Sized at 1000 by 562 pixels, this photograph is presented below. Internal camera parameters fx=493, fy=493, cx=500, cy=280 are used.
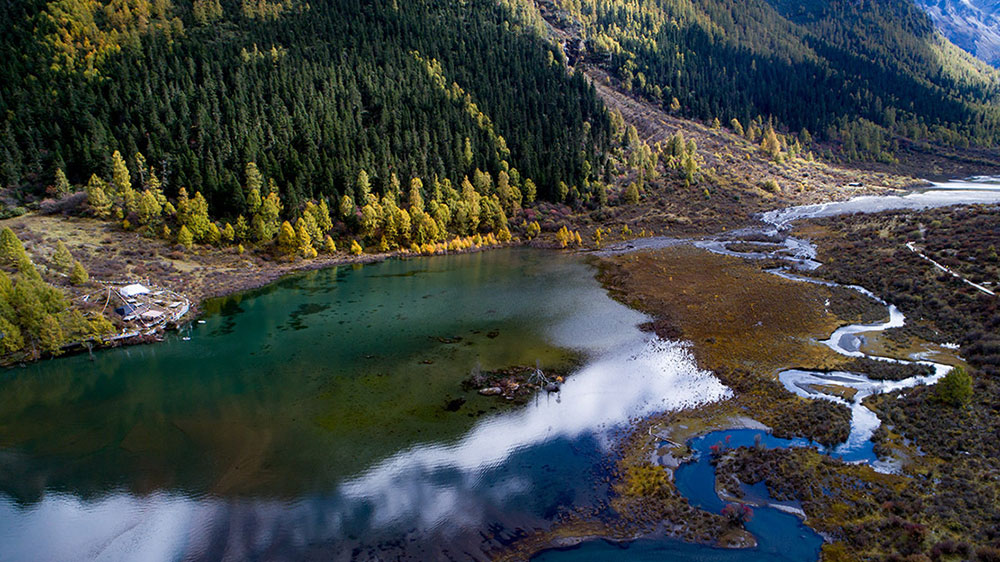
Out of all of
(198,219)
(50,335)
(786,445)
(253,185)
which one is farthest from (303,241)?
(786,445)

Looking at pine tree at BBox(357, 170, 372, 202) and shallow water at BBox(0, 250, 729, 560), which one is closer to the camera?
shallow water at BBox(0, 250, 729, 560)

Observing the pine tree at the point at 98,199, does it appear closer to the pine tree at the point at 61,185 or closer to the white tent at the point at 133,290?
the pine tree at the point at 61,185

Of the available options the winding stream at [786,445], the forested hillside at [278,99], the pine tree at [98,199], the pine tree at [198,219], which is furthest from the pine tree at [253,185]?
the winding stream at [786,445]

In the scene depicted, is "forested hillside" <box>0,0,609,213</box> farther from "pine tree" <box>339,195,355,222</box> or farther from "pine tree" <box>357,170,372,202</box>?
"pine tree" <box>339,195,355,222</box>

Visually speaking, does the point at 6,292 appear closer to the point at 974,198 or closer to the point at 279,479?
the point at 279,479

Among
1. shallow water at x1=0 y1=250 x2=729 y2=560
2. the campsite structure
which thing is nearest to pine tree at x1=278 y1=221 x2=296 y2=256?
the campsite structure

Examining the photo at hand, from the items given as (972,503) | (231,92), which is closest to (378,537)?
(972,503)
